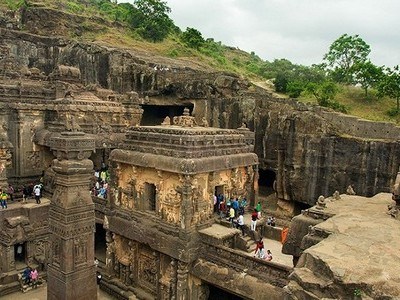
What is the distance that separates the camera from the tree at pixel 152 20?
49781mm

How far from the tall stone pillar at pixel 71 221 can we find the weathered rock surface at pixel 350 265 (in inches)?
257

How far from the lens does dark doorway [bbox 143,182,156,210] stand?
15.1 meters

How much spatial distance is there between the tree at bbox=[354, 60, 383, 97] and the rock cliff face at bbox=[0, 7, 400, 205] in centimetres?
845

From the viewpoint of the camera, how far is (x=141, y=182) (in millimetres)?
15164

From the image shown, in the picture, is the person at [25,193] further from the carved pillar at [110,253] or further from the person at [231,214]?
the person at [231,214]

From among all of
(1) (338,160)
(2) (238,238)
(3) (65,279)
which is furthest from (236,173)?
(1) (338,160)

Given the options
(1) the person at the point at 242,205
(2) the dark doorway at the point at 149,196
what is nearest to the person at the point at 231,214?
(1) the person at the point at 242,205

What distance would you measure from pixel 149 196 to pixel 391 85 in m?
21.1

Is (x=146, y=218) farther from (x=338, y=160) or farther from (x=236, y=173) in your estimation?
(x=338, y=160)

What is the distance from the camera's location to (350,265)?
452 centimetres

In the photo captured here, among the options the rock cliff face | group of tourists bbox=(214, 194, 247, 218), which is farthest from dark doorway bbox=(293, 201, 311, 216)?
group of tourists bbox=(214, 194, 247, 218)

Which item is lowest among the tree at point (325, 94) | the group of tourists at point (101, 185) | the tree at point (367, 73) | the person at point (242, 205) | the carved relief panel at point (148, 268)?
the carved relief panel at point (148, 268)

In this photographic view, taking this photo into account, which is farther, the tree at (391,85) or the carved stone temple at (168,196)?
the tree at (391,85)

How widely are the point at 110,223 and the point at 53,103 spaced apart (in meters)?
9.61
